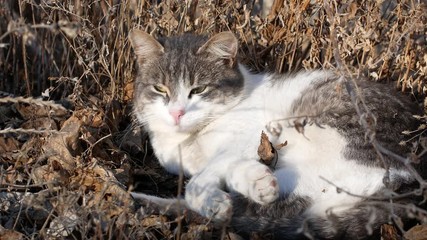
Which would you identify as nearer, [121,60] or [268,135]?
[268,135]


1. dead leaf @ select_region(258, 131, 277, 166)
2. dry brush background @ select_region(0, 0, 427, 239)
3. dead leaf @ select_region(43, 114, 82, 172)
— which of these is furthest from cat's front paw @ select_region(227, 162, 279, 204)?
dead leaf @ select_region(43, 114, 82, 172)

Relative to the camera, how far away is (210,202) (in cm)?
304

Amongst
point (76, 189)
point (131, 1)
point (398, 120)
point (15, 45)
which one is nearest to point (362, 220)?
point (398, 120)

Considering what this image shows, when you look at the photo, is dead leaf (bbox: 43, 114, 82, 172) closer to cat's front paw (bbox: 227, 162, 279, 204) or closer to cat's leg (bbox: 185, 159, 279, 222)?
cat's leg (bbox: 185, 159, 279, 222)

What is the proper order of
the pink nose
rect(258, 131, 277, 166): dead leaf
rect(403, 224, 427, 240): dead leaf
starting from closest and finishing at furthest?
rect(403, 224, 427, 240): dead leaf < rect(258, 131, 277, 166): dead leaf < the pink nose

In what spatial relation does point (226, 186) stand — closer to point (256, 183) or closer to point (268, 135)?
point (256, 183)

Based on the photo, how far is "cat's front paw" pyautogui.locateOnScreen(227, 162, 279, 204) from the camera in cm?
297

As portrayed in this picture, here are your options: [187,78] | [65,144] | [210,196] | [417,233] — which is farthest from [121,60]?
[417,233]

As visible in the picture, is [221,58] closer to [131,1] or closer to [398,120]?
[131,1]

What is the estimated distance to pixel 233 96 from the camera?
3662 mm

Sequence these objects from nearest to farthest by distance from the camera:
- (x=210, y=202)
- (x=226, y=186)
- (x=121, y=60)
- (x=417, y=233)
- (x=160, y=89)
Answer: (x=417, y=233)
(x=210, y=202)
(x=226, y=186)
(x=160, y=89)
(x=121, y=60)

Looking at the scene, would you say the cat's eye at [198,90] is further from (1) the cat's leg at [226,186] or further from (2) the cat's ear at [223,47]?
(1) the cat's leg at [226,186]

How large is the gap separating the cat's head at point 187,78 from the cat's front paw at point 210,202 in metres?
0.42

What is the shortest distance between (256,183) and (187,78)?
0.84 m
